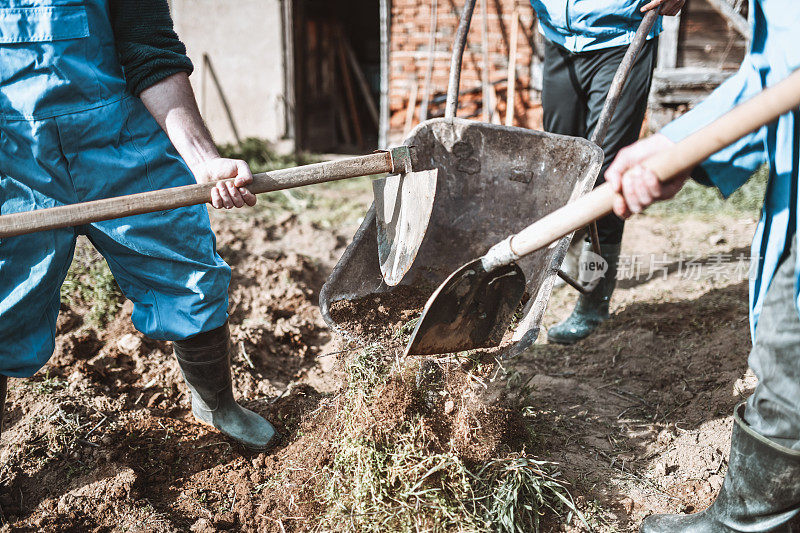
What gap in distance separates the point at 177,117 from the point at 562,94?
199 centimetres

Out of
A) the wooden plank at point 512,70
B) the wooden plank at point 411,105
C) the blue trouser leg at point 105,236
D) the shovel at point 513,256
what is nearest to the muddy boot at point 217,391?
the blue trouser leg at point 105,236

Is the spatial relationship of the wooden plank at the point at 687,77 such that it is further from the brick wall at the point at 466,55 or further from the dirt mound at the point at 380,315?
the dirt mound at the point at 380,315

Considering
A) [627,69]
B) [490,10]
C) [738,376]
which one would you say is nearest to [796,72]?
[627,69]

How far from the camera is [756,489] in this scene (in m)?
1.72

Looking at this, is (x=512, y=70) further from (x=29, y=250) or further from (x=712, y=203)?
(x=29, y=250)

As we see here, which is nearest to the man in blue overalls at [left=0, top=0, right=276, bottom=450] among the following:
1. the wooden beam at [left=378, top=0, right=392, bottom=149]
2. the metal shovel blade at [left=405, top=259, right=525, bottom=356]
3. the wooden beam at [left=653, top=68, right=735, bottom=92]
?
the metal shovel blade at [left=405, top=259, right=525, bottom=356]

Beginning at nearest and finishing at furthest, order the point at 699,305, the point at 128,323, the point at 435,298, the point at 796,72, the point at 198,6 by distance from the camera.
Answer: the point at 796,72 → the point at 435,298 → the point at 128,323 → the point at 699,305 → the point at 198,6

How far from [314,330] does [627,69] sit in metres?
2.07

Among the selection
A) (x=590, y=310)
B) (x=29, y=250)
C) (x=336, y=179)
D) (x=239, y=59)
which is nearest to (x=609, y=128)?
(x=590, y=310)

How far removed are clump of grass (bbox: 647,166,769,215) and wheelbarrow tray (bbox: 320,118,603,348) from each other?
3151 mm

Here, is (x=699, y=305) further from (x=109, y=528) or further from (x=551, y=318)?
(x=109, y=528)

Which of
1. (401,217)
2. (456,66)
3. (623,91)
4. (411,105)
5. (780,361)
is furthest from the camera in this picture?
(411,105)

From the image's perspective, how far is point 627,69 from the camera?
8.29 ft

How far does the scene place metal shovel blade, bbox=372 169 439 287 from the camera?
2215 mm
